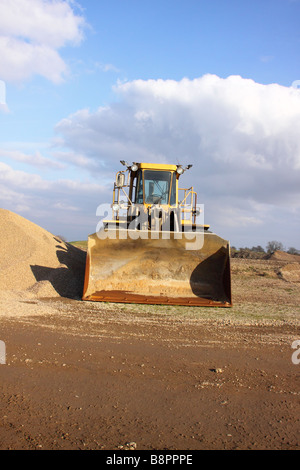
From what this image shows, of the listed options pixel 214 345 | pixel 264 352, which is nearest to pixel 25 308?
pixel 214 345

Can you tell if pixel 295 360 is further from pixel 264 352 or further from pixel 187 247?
pixel 187 247

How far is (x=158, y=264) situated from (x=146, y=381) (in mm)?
5896

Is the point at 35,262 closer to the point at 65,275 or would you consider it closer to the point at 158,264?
the point at 65,275

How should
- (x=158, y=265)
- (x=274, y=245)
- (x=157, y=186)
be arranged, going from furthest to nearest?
(x=274, y=245)
(x=157, y=186)
(x=158, y=265)

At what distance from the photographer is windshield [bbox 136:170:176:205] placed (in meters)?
11.1

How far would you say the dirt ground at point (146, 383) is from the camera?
8.68 ft

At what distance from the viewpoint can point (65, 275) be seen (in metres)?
10.1

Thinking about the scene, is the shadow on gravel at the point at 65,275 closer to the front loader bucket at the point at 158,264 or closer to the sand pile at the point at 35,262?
the sand pile at the point at 35,262

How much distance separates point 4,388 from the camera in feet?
10.9

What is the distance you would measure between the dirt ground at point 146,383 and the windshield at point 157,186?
16.6ft

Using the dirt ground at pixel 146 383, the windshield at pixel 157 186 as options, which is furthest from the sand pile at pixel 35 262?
the windshield at pixel 157 186

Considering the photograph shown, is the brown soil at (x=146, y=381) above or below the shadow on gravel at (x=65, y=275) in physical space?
below

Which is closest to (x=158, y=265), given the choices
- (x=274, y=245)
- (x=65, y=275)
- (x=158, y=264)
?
(x=158, y=264)

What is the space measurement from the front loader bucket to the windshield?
2.20m
